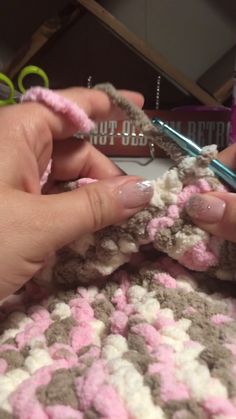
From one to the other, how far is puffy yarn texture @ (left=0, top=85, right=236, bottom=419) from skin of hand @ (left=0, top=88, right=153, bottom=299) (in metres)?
0.03

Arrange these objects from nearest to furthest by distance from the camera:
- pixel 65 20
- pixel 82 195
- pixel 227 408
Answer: pixel 227 408
pixel 82 195
pixel 65 20

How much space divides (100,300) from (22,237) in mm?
104

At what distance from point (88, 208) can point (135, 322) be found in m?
0.11

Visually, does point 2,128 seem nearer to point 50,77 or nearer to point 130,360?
point 130,360

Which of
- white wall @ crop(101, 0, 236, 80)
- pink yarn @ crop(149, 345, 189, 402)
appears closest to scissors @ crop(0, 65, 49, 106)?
white wall @ crop(101, 0, 236, 80)

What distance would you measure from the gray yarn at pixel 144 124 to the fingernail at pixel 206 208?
0.05m

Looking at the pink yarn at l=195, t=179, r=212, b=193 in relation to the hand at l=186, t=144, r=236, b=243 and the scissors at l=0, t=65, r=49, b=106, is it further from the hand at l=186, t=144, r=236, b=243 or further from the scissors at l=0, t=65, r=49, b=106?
the scissors at l=0, t=65, r=49, b=106

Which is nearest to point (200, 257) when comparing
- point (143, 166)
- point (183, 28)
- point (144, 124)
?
point (144, 124)

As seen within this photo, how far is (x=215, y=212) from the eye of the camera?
0.44m

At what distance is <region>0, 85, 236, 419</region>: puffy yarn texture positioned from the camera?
0.34 metres

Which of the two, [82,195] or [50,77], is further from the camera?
[50,77]

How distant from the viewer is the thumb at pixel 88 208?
42 cm

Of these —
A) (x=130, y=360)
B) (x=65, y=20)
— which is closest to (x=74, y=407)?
(x=130, y=360)

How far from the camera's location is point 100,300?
47 centimetres
